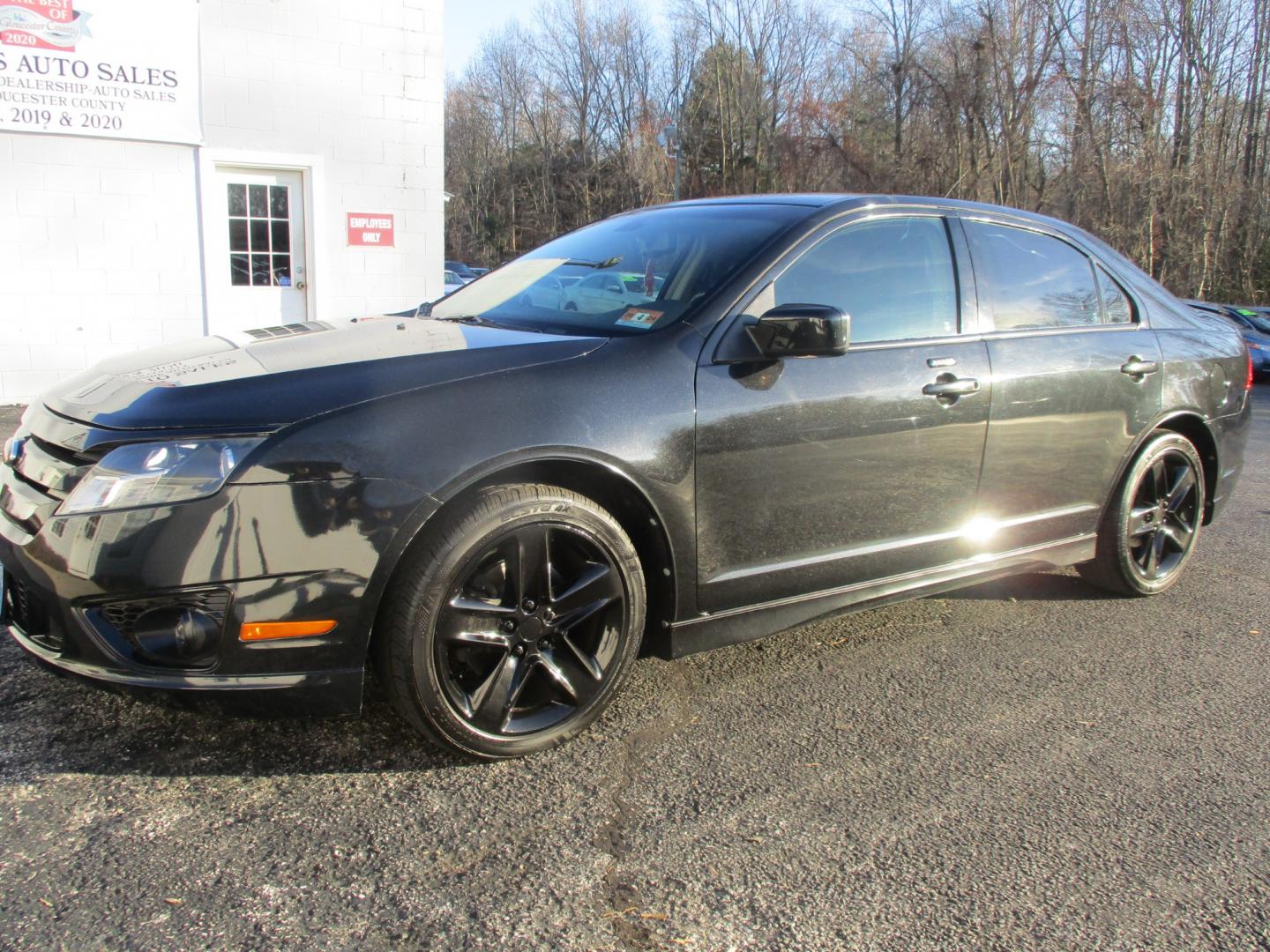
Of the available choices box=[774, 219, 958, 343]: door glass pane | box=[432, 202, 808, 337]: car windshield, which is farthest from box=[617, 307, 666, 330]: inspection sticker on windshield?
box=[774, 219, 958, 343]: door glass pane

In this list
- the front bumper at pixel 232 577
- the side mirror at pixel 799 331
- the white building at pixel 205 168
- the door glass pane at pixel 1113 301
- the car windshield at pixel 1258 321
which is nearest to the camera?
the front bumper at pixel 232 577

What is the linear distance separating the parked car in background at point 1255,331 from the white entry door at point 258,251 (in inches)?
594

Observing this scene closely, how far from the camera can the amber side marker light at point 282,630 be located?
2.32 meters

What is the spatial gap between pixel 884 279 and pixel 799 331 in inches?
28.4

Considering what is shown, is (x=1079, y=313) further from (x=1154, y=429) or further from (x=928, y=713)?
(x=928, y=713)

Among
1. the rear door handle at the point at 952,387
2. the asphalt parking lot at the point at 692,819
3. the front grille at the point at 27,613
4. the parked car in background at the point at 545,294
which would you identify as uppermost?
the parked car in background at the point at 545,294

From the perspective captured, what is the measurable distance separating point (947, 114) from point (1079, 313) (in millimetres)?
32847

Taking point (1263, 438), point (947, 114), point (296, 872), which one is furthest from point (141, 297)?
point (947, 114)

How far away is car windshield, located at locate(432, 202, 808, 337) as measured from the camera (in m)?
3.07

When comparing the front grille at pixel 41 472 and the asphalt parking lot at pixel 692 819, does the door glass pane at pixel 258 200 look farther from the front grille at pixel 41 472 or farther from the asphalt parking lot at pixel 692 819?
the front grille at pixel 41 472

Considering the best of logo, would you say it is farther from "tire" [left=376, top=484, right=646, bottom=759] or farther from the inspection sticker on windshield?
"tire" [left=376, top=484, right=646, bottom=759]

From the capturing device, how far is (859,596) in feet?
10.8

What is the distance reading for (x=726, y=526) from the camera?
2918 millimetres

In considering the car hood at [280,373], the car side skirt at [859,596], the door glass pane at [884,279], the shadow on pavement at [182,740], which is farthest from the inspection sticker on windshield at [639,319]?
the shadow on pavement at [182,740]
